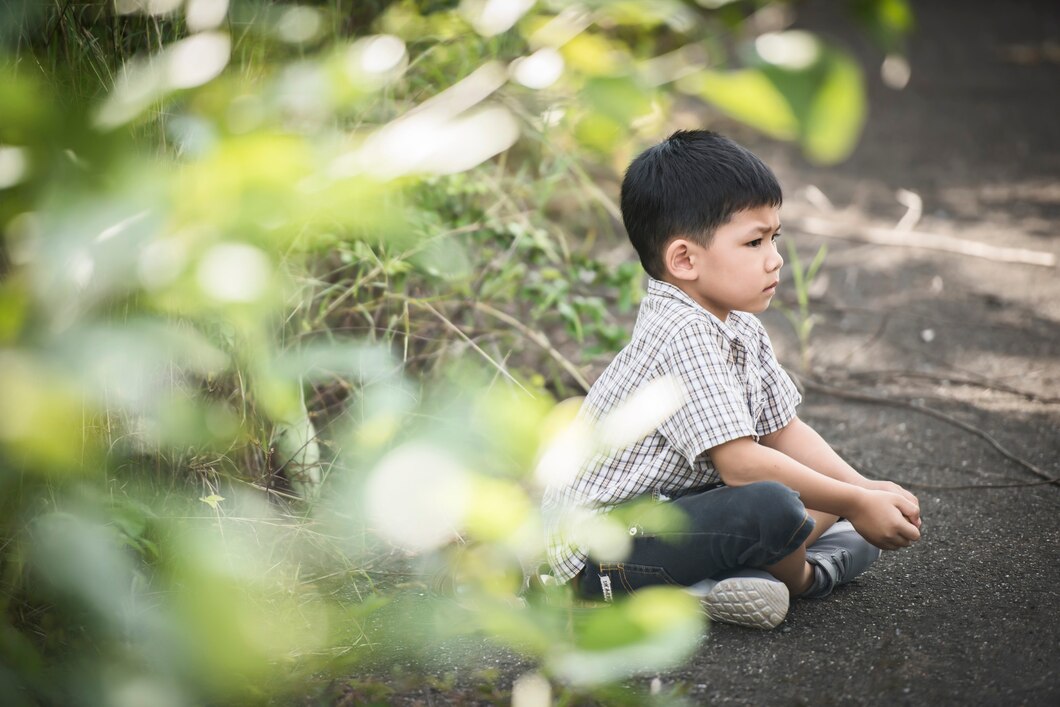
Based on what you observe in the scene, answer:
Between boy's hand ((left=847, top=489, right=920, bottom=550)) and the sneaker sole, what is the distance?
176 millimetres

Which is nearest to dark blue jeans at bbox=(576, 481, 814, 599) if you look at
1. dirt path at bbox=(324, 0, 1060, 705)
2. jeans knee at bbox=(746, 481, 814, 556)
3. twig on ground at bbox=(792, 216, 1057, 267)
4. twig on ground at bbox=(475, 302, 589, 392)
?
jeans knee at bbox=(746, 481, 814, 556)

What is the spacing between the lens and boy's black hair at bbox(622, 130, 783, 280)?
183 centimetres

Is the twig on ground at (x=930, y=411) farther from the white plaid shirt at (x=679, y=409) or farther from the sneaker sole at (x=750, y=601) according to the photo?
the sneaker sole at (x=750, y=601)

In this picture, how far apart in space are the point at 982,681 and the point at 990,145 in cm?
455

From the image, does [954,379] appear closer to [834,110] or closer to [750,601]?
[750,601]

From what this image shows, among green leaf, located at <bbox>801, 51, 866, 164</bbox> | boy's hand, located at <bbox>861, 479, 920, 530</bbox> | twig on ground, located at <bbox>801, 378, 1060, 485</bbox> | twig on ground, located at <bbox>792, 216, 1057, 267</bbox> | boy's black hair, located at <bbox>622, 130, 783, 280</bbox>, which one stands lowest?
twig on ground, located at <bbox>792, 216, 1057, 267</bbox>

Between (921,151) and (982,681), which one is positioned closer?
(982,681)

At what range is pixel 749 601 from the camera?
1656mm

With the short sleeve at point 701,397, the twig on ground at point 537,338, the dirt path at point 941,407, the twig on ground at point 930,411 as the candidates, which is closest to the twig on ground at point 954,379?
the dirt path at point 941,407

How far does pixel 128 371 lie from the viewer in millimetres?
641

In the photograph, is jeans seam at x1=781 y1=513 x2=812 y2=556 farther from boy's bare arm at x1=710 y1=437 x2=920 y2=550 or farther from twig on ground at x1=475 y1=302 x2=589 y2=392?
twig on ground at x1=475 y1=302 x2=589 y2=392

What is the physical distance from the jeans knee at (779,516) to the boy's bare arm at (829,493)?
0.04 meters

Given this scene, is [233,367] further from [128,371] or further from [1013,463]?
[1013,463]

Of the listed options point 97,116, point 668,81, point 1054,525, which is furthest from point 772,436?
point 97,116
